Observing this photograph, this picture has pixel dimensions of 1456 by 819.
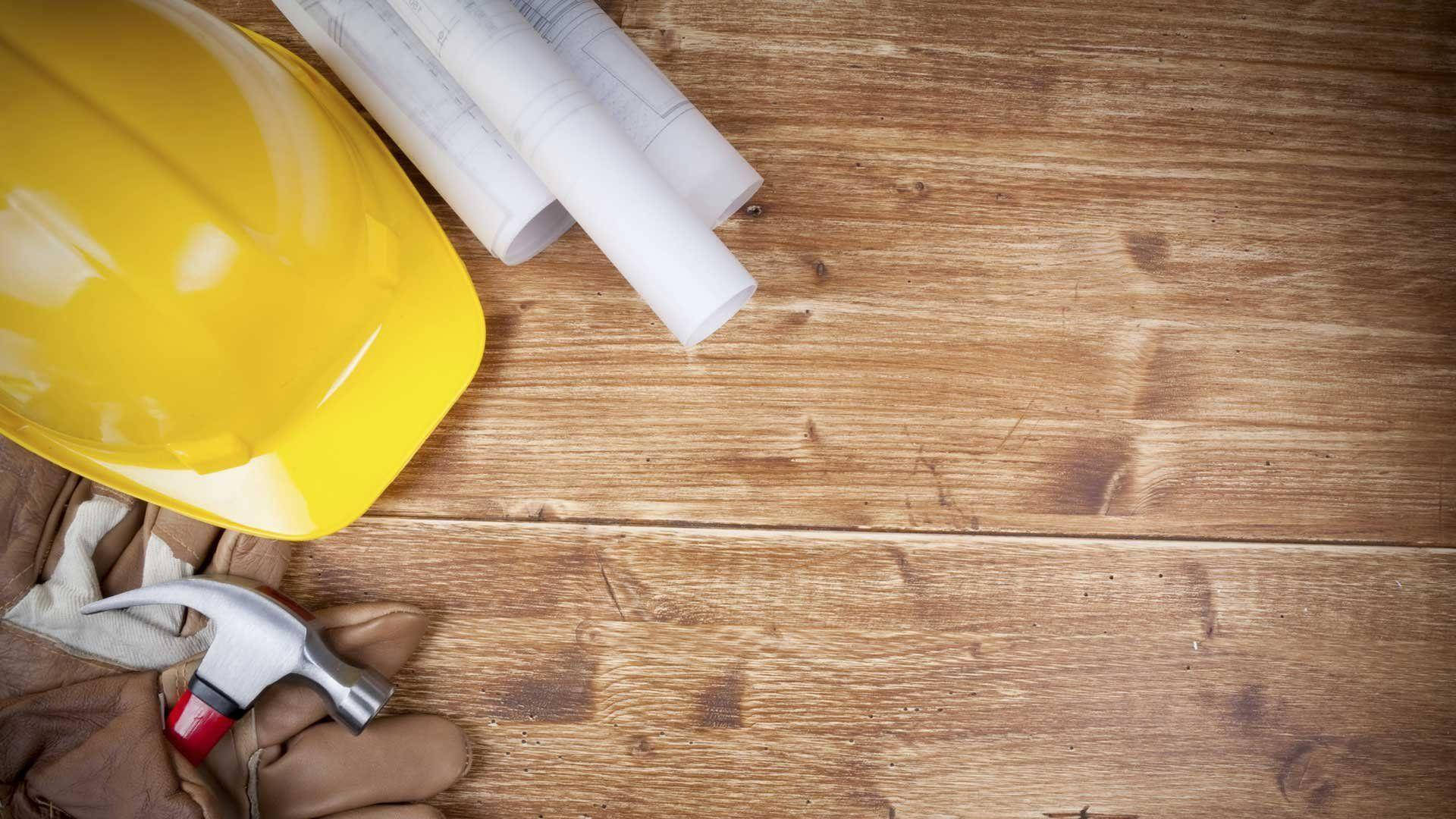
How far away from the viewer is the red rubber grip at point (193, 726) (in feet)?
1.95

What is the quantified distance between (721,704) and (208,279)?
478 mm

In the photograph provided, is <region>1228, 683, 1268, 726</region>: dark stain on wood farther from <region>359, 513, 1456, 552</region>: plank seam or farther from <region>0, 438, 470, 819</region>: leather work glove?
<region>0, 438, 470, 819</region>: leather work glove

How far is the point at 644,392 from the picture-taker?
2.27 ft

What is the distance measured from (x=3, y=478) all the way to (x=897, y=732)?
28.4 inches

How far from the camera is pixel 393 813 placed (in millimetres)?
636

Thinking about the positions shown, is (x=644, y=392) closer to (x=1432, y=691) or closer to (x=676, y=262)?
(x=676, y=262)

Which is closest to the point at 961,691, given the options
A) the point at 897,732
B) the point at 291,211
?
the point at 897,732

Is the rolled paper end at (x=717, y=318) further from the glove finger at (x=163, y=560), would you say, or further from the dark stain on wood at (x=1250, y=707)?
the dark stain on wood at (x=1250, y=707)

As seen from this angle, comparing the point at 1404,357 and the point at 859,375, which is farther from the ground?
the point at 859,375

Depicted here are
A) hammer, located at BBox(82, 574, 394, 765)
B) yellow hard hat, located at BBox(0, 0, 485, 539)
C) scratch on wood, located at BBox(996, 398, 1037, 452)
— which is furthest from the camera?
scratch on wood, located at BBox(996, 398, 1037, 452)

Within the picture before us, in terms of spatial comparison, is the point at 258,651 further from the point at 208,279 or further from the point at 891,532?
the point at 891,532

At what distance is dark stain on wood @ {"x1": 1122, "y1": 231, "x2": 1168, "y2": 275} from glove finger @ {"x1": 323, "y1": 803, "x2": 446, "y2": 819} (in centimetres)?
73

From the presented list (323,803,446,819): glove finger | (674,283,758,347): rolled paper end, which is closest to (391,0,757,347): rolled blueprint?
(674,283,758,347): rolled paper end

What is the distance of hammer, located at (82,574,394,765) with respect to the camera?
59 centimetres
